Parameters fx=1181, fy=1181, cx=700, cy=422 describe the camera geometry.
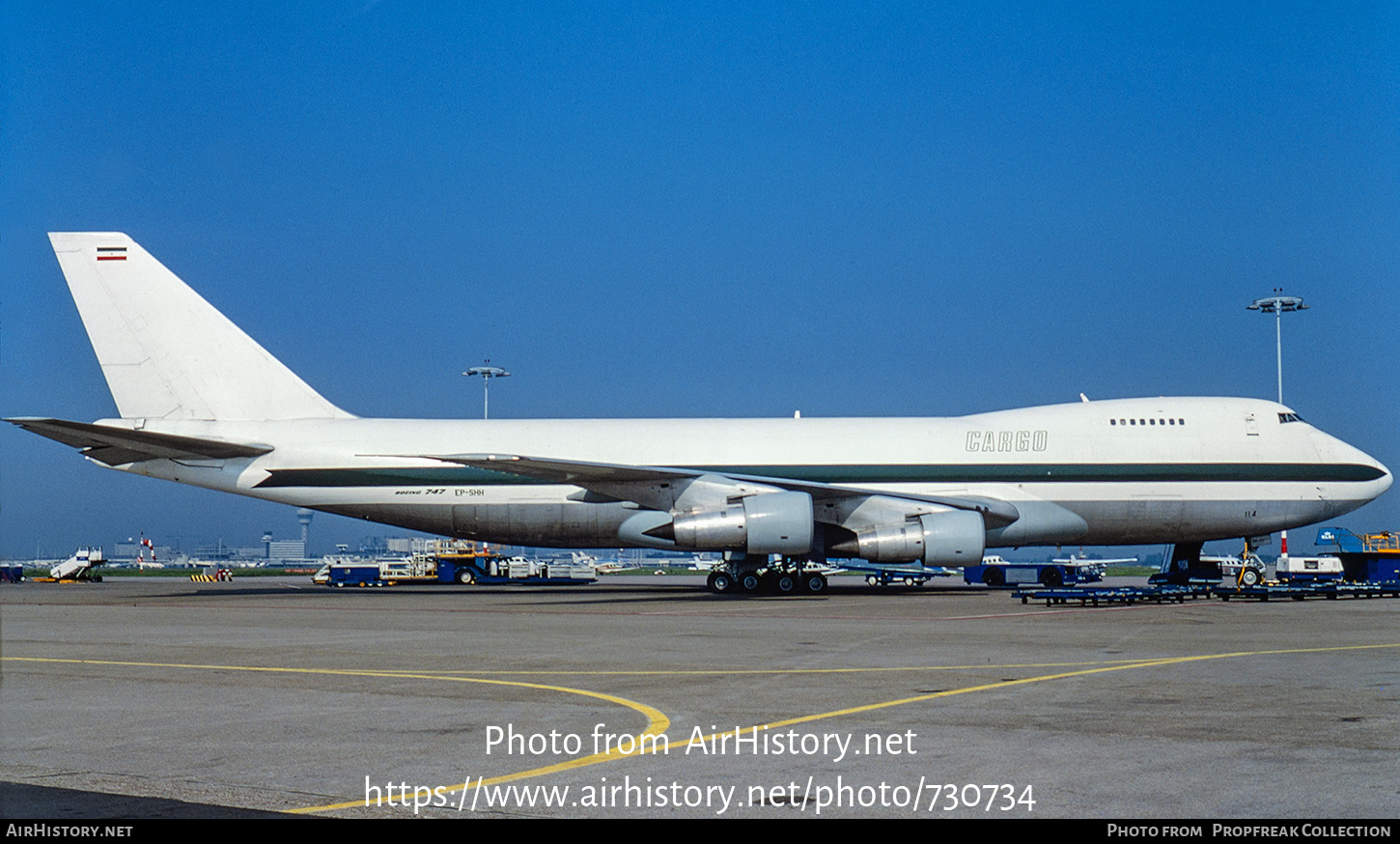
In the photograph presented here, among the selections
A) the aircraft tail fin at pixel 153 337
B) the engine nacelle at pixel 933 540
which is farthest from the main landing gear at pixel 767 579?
the aircraft tail fin at pixel 153 337

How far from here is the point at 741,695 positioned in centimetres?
1130

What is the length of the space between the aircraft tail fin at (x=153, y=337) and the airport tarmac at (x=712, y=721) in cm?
1635

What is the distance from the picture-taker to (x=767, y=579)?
110 ft

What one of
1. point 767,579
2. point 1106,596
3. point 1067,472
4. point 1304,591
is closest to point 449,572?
point 767,579

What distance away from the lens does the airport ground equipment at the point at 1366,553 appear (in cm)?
3469

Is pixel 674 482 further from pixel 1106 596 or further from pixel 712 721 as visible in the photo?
pixel 712 721

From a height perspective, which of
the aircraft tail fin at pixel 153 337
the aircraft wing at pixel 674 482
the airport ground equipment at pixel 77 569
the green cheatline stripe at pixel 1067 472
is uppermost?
the aircraft tail fin at pixel 153 337

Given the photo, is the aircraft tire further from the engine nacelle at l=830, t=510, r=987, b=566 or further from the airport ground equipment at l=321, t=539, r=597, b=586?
the airport ground equipment at l=321, t=539, r=597, b=586

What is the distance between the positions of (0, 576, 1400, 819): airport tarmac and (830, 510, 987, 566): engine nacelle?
32.3ft

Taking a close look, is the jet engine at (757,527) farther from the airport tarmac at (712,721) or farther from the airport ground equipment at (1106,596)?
the airport tarmac at (712,721)

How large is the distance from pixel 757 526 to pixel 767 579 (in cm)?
405

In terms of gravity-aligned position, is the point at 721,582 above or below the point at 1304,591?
below
